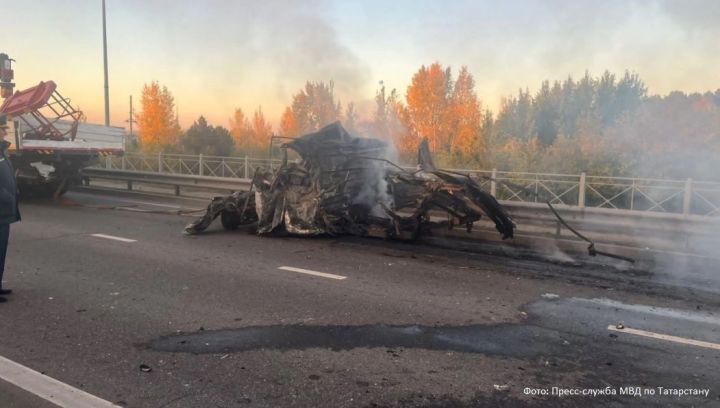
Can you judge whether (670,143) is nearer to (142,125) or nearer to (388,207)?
(388,207)

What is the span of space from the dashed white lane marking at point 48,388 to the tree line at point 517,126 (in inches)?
274

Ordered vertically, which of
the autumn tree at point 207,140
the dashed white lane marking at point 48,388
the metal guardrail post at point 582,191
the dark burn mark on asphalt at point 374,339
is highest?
the autumn tree at point 207,140

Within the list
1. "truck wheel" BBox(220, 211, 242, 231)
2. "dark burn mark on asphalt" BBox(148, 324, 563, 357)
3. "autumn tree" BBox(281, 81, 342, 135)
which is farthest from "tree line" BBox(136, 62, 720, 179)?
"dark burn mark on asphalt" BBox(148, 324, 563, 357)

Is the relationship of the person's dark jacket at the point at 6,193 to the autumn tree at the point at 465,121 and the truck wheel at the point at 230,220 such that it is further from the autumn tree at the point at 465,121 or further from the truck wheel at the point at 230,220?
the autumn tree at the point at 465,121

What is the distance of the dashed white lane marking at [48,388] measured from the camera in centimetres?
285

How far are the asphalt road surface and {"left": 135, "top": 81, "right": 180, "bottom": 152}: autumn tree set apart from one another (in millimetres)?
20268

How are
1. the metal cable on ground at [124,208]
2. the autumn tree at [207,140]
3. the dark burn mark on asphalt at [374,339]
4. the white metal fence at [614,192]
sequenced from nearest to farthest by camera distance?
1. the dark burn mark on asphalt at [374,339]
2. the white metal fence at [614,192]
3. the metal cable on ground at [124,208]
4. the autumn tree at [207,140]

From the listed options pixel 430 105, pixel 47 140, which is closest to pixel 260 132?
pixel 430 105

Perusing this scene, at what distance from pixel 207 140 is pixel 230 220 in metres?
15.9

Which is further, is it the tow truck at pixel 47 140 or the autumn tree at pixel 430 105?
the autumn tree at pixel 430 105

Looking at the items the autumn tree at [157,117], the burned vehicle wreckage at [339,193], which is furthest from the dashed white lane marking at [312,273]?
the autumn tree at [157,117]

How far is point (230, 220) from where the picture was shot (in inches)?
331

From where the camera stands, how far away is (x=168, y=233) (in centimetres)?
811

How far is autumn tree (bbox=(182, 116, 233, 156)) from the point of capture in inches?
914
